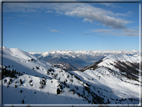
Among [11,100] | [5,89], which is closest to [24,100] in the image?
[11,100]

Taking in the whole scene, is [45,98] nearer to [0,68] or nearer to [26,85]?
[26,85]

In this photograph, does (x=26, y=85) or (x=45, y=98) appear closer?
(x=45, y=98)

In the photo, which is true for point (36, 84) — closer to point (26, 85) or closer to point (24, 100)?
point (26, 85)

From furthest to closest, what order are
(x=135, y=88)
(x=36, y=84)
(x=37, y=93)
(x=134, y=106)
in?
(x=135, y=88) < (x=36, y=84) < (x=37, y=93) < (x=134, y=106)

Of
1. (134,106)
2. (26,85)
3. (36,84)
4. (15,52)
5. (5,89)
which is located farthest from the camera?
(15,52)

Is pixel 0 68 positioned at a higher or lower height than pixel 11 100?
higher

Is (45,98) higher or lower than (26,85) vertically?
lower

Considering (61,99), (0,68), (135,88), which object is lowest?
(135,88)

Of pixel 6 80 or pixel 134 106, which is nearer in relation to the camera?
pixel 134 106

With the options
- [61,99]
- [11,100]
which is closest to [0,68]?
[11,100]
